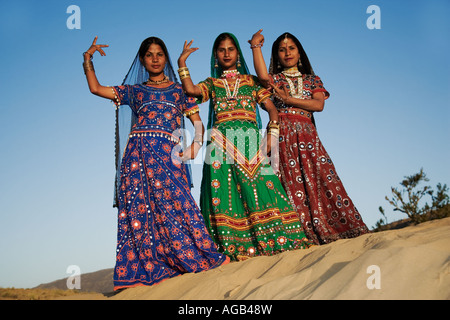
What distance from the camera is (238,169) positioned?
5.31 metres

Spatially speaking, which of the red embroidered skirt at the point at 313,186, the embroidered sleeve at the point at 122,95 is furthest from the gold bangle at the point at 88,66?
the red embroidered skirt at the point at 313,186

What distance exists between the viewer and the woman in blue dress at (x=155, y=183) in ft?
15.1

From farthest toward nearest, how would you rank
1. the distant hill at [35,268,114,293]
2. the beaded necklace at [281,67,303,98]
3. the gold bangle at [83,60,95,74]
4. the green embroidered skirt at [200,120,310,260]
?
the distant hill at [35,268,114,293] → the beaded necklace at [281,67,303,98] → the gold bangle at [83,60,95,74] → the green embroidered skirt at [200,120,310,260]

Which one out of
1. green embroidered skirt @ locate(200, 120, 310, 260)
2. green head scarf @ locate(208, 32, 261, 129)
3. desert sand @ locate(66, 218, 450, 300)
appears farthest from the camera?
green head scarf @ locate(208, 32, 261, 129)

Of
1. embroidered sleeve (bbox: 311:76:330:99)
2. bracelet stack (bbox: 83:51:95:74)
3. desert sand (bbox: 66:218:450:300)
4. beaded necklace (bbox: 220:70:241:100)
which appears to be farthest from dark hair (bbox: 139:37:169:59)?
desert sand (bbox: 66:218:450:300)

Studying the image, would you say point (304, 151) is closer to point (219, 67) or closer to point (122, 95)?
point (219, 67)

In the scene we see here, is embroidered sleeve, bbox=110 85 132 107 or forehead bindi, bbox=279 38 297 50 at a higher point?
forehead bindi, bbox=279 38 297 50

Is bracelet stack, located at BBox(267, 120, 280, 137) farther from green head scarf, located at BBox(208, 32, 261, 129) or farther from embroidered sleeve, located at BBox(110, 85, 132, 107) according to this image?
embroidered sleeve, located at BBox(110, 85, 132, 107)

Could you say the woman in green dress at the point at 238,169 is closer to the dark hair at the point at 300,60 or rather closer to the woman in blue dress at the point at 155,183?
the woman in blue dress at the point at 155,183

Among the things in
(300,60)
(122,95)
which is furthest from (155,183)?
(300,60)

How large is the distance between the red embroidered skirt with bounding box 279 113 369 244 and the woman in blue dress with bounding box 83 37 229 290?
1.20m

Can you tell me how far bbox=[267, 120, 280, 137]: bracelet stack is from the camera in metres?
5.59

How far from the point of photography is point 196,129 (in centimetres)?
534

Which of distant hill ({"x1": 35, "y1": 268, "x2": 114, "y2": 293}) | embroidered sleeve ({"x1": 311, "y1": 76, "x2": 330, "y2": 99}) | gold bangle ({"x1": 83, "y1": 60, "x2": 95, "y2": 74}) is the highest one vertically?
gold bangle ({"x1": 83, "y1": 60, "x2": 95, "y2": 74})
